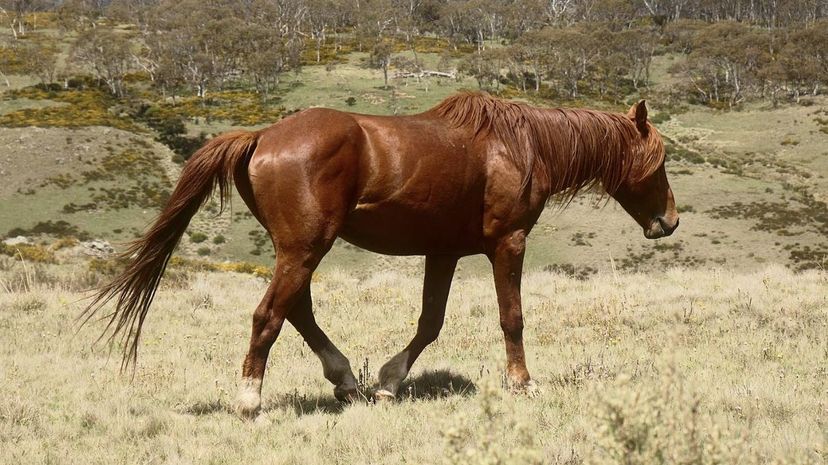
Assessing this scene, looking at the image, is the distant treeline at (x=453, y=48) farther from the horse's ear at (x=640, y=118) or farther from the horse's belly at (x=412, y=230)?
the horse's belly at (x=412, y=230)

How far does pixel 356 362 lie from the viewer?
800 cm

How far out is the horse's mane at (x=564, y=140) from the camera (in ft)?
21.6

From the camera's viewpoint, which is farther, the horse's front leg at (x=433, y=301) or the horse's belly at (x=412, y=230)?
the horse's front leg at (x=433, y=301)

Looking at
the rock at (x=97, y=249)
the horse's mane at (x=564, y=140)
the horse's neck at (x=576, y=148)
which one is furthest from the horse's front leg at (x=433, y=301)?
the rock at (x=97, y=249)

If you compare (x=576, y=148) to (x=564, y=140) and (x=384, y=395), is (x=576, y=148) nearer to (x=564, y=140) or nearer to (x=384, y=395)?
(x=564, y=140)

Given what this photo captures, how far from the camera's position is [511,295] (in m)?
6.45

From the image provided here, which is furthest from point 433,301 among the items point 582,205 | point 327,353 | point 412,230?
point 582,205

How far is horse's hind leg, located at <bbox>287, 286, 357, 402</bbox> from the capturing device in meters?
6.42

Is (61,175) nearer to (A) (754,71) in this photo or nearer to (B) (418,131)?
(B) (418,131)

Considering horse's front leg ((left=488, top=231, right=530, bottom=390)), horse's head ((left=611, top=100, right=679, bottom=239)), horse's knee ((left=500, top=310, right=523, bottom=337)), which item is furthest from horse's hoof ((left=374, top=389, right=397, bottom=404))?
horse's head ((left=611, top=100, right=679, bottom=239))

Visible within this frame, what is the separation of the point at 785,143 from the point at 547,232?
37.7 meters

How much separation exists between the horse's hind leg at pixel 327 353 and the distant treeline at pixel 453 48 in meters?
89.7

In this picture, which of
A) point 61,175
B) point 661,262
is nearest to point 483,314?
point 661,262

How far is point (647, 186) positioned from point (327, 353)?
360 centimetres
